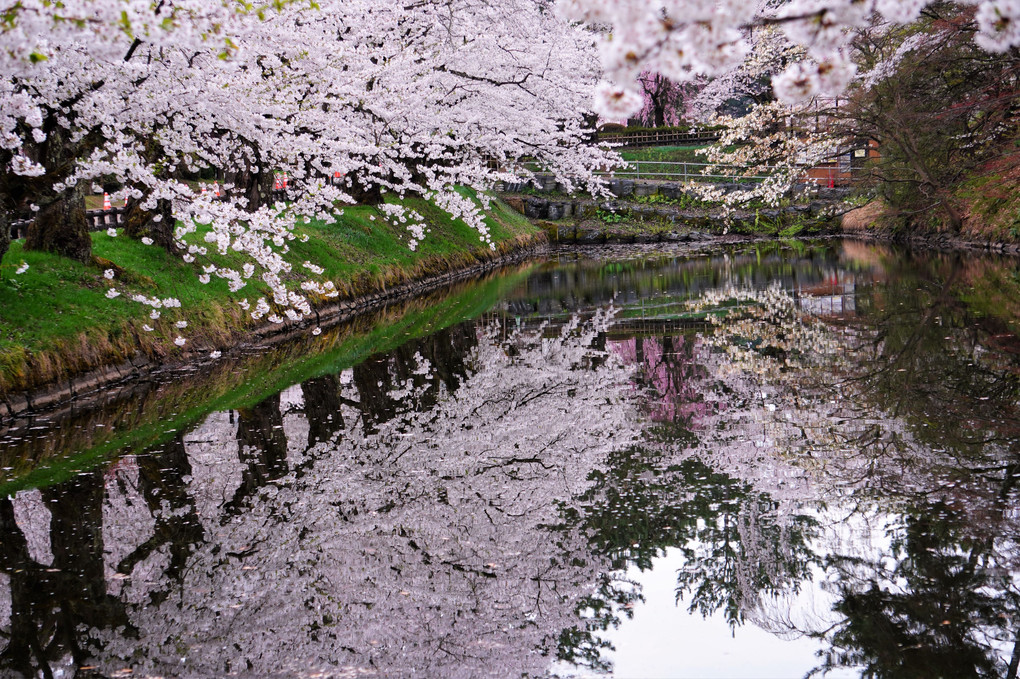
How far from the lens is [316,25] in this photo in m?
16.3

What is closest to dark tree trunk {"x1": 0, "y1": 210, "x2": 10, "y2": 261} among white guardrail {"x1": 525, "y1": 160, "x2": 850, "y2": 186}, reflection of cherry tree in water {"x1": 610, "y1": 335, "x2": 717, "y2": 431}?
reflection of cherry tree in water {"x1": 610, "y1": 335, "x2": 717, "y2": 431}

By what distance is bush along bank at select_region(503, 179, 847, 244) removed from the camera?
142 feet

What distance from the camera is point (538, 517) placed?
7.05 m

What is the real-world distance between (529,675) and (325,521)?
2.91 metres

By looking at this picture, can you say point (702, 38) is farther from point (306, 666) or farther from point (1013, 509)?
point (1013, 509)

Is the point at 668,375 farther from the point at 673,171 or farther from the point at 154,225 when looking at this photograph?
the point at 673,171

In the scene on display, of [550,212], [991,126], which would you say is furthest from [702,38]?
[550,212]

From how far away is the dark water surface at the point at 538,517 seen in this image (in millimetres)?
5188

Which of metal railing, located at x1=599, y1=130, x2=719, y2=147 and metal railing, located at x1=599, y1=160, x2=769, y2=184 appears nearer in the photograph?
metal railing, located at x1=599, y1=160, x2=769, y2=184

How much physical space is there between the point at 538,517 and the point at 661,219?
3974cm

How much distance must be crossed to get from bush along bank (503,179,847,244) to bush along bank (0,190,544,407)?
20.9 meters

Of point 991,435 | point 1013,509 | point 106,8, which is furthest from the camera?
point 991,435

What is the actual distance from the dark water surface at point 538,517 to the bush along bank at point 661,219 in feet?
96.8

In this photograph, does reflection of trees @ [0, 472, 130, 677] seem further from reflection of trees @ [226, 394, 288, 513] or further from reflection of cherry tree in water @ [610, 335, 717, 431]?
reflection of cherry tree in water @ [610, 335, 717, 431]
